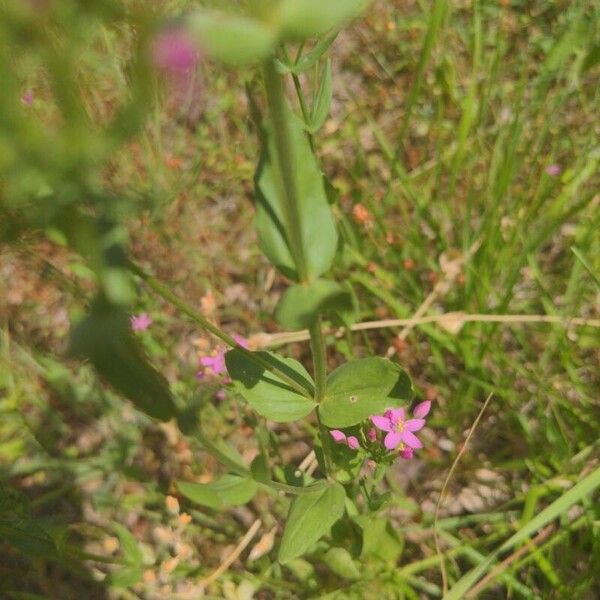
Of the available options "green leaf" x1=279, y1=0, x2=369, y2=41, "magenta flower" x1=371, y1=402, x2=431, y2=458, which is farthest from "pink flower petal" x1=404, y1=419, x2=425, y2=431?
"green leaf" x1=279, y1=0, x2=369, y2=41

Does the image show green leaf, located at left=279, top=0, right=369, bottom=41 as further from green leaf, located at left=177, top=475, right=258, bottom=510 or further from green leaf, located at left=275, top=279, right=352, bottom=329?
green leaf, located at left=177, top=475, right=258, bottom=510

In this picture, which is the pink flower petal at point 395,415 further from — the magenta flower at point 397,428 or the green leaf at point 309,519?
the green leaf at point 309,519

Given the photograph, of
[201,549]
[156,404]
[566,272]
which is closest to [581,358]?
[566,272]

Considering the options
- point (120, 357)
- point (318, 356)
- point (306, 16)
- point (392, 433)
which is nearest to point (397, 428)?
point (392, 433)

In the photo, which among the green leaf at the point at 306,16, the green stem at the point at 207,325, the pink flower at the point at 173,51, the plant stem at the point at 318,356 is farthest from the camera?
the plant stem at the point at 318,356

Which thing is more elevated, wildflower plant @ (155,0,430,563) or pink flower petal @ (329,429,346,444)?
wildflower plant @ (155,0,430,563)

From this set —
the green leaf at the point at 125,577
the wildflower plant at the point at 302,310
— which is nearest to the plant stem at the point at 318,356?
the wildflower plant at the point at 302,310
